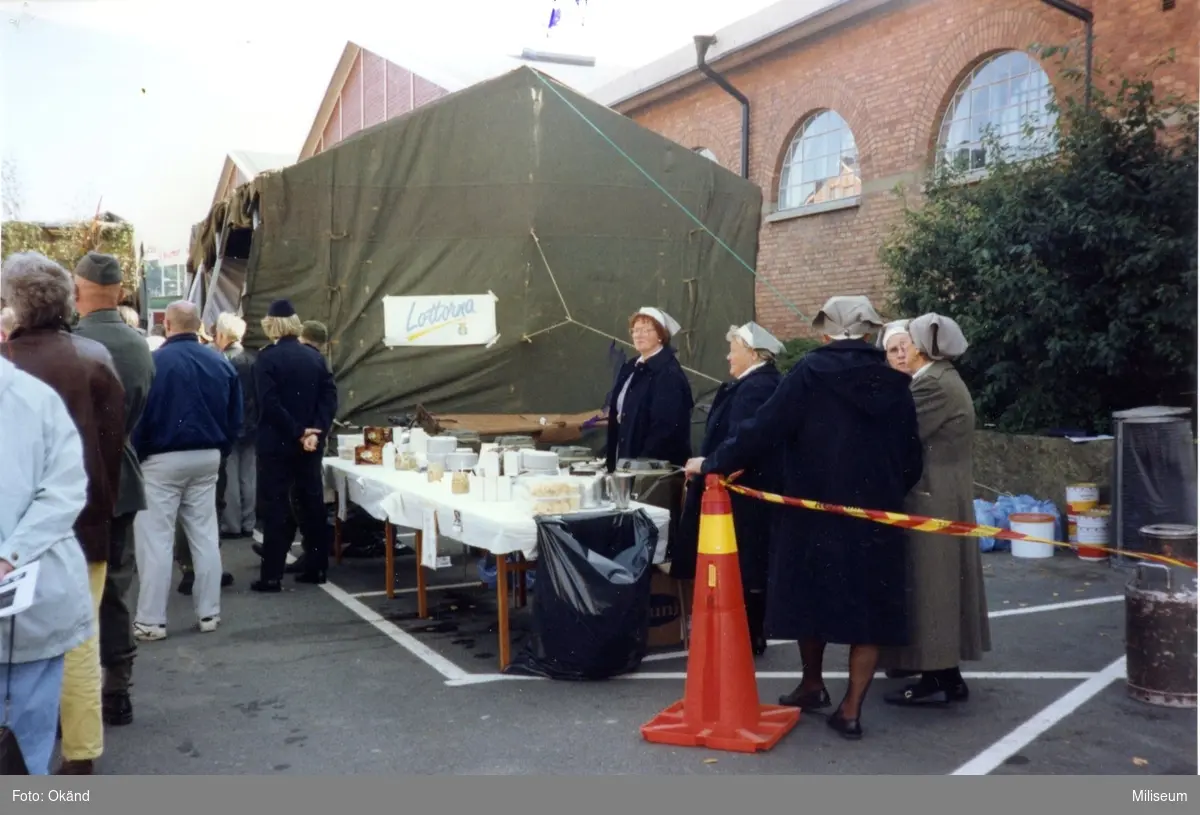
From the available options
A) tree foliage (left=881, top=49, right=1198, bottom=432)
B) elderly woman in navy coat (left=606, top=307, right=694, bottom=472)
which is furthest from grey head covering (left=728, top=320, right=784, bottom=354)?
tree foliage (left=881, top=49, right=1198, bottom=432)

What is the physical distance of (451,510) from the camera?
212 inches

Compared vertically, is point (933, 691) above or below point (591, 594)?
below

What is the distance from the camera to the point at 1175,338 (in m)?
7.68

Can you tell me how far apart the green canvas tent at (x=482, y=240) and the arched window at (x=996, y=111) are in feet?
9.70

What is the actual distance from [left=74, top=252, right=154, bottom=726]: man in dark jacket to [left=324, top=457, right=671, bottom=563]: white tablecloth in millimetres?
1411

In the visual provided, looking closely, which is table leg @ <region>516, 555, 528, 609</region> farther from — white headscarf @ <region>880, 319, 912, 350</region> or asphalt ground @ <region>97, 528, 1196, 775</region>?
white headscarf @ <region>880, 319, 912, 350</region>

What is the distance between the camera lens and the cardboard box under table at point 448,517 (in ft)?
16.1

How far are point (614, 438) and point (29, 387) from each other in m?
3.64

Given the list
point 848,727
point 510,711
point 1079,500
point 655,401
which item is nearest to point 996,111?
point 1079,500

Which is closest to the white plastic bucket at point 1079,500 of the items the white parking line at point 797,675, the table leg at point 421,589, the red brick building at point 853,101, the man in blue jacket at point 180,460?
the red brick building at point 853,101

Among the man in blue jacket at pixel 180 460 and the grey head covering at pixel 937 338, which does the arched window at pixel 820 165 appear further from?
the man in blue jacket at pixel 180 460

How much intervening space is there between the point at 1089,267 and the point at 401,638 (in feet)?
18.3

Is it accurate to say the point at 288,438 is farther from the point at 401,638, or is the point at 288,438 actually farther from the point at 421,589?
the point at 401,638

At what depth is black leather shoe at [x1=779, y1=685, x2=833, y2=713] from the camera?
14.8ft
